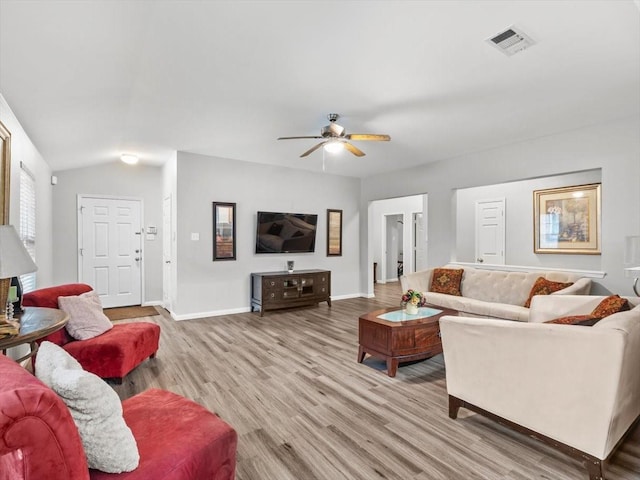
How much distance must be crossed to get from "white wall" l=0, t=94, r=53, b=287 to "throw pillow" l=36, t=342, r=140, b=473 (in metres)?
2.57

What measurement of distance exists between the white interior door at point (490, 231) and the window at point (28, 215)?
7200 millimetres

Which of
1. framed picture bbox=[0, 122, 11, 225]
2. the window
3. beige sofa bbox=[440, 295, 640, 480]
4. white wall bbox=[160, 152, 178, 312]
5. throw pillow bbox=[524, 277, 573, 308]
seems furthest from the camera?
white wall bbox=[160, 152, 178, 312]

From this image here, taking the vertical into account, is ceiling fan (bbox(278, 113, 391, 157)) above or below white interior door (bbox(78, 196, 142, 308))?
above

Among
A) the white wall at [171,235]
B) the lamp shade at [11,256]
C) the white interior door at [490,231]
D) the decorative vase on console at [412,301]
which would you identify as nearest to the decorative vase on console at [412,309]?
the decorative vase on console at [412,301]

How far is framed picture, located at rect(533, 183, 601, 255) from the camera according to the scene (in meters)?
5.45

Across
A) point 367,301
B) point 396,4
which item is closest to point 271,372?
point 396,4

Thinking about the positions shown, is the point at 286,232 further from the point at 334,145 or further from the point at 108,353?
the point at 108,353

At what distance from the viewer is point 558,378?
6.20 ft

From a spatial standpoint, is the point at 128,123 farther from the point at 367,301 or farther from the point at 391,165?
the point at 367,301

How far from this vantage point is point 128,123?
392 centimetres

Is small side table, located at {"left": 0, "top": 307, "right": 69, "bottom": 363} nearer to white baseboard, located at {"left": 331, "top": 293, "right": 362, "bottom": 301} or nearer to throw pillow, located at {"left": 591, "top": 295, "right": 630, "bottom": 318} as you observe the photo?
throw pillow, located at {"left": 591, "top": 295, "right": 630, "bottom": 318}

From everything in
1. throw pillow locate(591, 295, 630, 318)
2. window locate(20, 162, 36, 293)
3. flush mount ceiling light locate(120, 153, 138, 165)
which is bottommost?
throw pillow locate(591, 295, 630, 318)

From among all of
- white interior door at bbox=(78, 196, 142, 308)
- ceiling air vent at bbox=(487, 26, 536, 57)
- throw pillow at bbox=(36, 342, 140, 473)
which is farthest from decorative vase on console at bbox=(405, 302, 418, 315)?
white interior door at bbox=(78, 196, 142, 308)

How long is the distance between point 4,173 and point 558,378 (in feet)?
13.9
